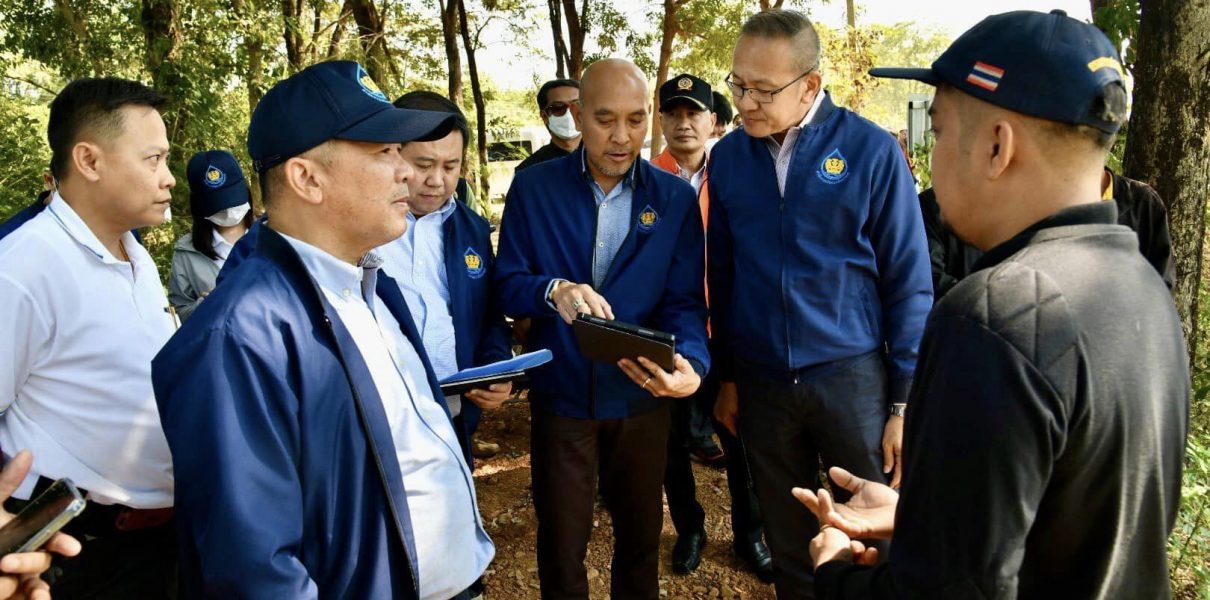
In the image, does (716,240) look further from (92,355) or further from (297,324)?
(92,355)

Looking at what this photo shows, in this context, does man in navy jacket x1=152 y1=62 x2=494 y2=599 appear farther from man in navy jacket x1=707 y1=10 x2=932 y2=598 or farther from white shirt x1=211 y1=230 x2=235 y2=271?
white shirt x1=211 y1=230 x2=235 y2=271

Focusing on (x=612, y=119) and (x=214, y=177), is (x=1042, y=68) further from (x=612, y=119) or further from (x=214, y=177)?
(x=214, y=177)

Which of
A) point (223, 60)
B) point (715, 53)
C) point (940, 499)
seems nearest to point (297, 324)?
point (940, 499)

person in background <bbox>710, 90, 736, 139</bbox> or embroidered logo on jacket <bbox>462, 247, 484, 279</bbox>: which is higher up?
person in background <bbox>710, 90, 736, 139</bbox>

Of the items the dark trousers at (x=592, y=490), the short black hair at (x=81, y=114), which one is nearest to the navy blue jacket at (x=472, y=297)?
the dark trousers at (x=592, y=490)

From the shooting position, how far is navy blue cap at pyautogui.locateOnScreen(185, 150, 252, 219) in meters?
4.32

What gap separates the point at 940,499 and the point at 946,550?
0.08 meters

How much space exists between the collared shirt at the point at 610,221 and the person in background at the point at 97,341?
1.53m

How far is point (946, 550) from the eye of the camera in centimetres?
123

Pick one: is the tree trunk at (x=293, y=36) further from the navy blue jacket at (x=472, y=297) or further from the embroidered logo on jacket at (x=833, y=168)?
the embroidered logo on jacket at (x=833, y=168)

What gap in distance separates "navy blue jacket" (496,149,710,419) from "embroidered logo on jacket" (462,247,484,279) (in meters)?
0.09

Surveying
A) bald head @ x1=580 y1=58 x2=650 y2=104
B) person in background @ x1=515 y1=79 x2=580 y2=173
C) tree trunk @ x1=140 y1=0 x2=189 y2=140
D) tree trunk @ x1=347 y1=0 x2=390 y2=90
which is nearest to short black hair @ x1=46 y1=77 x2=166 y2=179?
bald head @ x1=580 y1=58 x2=650 y2=104

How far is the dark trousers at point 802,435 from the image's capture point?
279 centimetres

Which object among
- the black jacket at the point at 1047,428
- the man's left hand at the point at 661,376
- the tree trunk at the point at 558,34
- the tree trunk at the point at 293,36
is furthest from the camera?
the tree trunk at the point at 558,34
